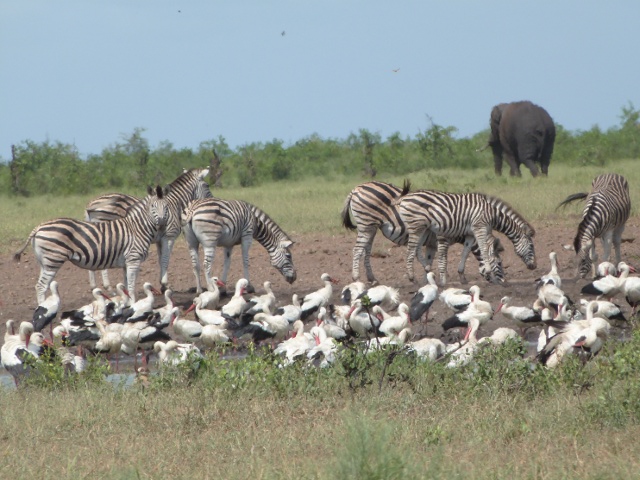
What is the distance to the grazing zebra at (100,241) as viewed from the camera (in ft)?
37.6

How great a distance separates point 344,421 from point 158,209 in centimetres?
706

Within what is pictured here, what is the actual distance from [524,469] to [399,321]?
4.90m

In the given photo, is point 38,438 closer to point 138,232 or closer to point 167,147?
point 138,232

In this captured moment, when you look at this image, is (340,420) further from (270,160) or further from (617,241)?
(270,160)

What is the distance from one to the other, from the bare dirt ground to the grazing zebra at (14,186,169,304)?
53cm

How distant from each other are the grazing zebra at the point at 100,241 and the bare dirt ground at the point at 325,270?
526 mm

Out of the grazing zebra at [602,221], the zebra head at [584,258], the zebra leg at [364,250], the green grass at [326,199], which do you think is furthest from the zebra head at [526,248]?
the green grass at [326,199]

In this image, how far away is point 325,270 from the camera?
13.6 m

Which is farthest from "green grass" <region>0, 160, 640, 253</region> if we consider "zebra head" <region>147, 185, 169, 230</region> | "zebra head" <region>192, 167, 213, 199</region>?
"zebra head" <region>147, 185, 169, 230</region>

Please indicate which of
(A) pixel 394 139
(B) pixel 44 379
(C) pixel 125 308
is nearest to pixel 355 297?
(C) pixel 125 308

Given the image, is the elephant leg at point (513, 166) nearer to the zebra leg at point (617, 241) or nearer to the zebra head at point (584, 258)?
the zebra leg at point (617, 241)

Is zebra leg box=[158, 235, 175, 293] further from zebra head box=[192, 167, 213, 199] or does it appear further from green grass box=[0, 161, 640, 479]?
green grass box=[0, 161, 640, 479]

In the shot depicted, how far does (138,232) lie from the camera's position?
40.0 ft

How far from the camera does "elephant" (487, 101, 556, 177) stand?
23531mm
